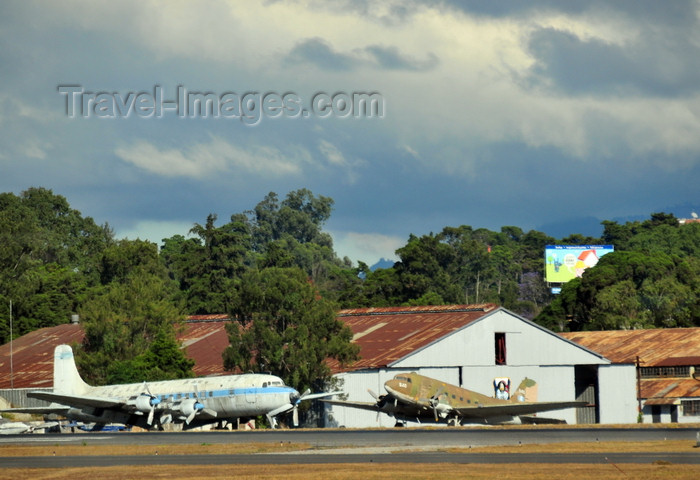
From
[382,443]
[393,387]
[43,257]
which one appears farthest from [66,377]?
[43,257]

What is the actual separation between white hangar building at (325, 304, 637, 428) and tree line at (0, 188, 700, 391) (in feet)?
9.64

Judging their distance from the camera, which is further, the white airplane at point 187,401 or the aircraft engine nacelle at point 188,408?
the aircraft engine nacelle at point 188,408

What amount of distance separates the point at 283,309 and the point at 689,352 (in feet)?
148

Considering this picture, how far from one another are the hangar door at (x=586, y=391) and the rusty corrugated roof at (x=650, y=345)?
3.64 meters

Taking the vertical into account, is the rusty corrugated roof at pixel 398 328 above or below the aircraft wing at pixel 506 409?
above

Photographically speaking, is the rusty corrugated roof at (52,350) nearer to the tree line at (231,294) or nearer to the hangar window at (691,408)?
the tree line at (231,294)

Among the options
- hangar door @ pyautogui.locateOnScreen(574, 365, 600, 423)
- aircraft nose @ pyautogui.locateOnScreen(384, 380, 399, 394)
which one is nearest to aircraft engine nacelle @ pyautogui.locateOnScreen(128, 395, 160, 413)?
aircraft nose @ pyautogui.locateOnScreen(384, 380, 399, 394)

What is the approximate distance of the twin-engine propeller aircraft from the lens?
191 ft

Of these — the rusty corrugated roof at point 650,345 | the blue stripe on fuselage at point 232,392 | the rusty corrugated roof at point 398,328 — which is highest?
the rusty corrugated roof at point 398,328

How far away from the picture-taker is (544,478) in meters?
29.5

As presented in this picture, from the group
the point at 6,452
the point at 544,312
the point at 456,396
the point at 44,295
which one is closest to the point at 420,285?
the point at 544,312

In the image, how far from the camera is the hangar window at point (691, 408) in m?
86.3

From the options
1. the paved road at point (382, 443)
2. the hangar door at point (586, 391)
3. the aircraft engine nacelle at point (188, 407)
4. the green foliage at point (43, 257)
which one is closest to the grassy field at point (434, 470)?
the paved road at point (382, 443)

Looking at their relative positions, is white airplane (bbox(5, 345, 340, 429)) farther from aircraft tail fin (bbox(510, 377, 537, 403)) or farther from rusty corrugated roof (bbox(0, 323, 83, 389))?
rusty corrugated roof (bbox(0, 323, 83, 389))
